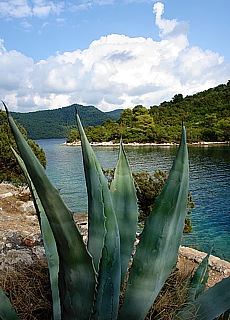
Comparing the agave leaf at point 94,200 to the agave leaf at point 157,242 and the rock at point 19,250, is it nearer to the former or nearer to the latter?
the agave leaf at point 157,242

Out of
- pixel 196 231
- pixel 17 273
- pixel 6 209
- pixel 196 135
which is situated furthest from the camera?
pixel 196 135

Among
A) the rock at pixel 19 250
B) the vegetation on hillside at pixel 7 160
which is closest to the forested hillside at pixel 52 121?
the vegetation on hillside at pixel 7 160

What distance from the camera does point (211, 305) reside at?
1.60 metres

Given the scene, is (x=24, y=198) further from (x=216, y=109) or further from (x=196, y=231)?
(x=216, y=109)

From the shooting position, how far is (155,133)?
5256 cm

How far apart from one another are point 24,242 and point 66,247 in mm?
2335

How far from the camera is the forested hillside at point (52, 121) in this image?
8819 centimetres

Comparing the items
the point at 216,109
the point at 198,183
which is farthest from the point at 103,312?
the point at 216,109

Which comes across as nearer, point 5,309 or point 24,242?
point 5,309

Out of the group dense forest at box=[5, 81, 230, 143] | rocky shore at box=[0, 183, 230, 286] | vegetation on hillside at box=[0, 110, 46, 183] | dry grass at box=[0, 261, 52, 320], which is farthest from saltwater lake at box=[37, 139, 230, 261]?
dense forest at box=[5, 81, 230, 143]

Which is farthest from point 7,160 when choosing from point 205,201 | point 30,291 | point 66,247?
point 205,201

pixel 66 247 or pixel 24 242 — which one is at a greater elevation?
pixel 66 247

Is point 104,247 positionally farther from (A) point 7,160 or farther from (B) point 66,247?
(A) point 7,160

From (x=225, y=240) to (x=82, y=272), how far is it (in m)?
7.57
